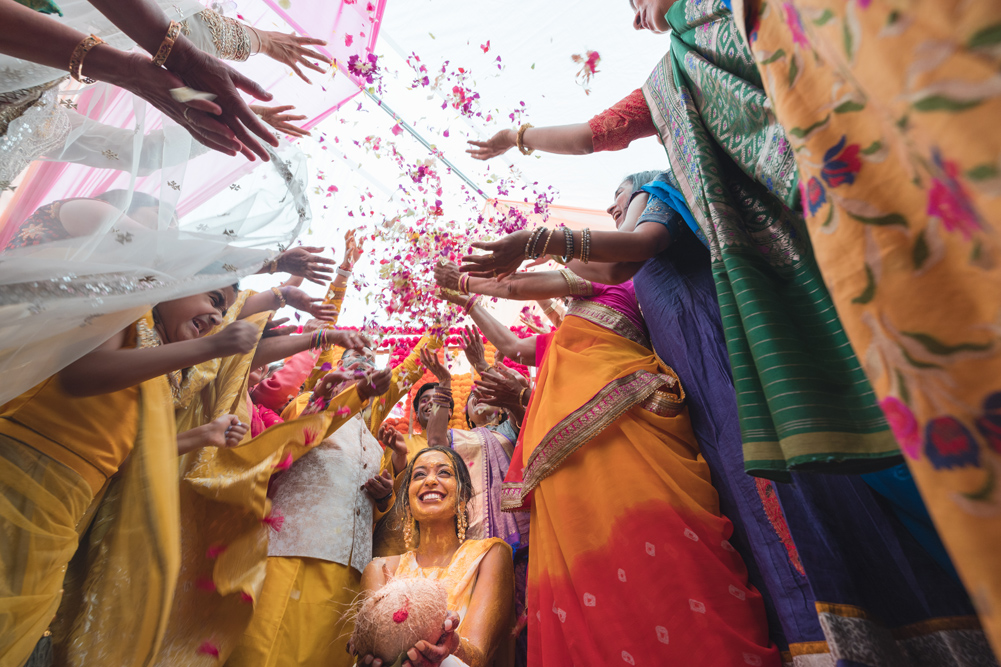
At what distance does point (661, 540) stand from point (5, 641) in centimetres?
169

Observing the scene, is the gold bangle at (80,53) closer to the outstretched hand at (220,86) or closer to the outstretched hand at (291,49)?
the outstretched hand at (220,86)

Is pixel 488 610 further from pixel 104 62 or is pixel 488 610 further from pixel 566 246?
pixel 104 62

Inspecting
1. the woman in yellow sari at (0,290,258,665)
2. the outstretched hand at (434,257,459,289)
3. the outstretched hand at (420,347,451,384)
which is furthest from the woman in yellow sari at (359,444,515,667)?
the outstretched hand at (434,257,459,289)

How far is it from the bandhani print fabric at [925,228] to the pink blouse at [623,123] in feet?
3.86

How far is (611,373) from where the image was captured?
6.09 ft

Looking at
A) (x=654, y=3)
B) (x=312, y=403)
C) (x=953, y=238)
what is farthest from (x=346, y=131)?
(x=953, y=238)

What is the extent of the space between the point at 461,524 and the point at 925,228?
255 cm

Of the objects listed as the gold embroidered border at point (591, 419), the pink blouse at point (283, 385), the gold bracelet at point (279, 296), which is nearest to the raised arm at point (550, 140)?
the gold embroidered border at point (591, 419)

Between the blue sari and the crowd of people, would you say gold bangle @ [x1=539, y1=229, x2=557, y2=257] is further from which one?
the blue sari

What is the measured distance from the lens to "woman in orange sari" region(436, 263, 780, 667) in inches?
51.8

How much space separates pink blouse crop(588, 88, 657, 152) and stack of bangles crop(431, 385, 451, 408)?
7.15 ft

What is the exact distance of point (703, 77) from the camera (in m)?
1.20

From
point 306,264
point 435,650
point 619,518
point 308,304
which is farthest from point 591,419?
point 308,304

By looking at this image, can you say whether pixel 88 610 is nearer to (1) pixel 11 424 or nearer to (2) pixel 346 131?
(1) pixel 11 424
